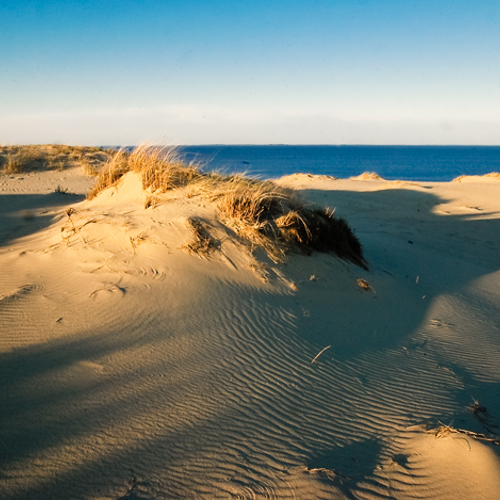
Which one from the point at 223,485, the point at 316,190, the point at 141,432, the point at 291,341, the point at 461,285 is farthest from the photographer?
the point at 316,190

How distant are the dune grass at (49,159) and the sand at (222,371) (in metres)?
10.2

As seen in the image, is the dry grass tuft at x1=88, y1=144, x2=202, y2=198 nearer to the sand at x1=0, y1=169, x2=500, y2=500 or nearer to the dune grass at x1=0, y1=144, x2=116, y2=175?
the sand at x1=0, y1=169, x2=500, y2=500

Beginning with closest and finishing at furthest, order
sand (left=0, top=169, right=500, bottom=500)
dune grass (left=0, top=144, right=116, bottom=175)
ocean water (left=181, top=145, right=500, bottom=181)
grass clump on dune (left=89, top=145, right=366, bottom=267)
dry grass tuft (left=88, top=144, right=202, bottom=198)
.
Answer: sand (left=0, top=169, right=500, bottom=500), grass clump on dune (left=89, top=145, right=366, bottom=267), dry grass tuft (left=88, top=144, right=202, bottom=198), ocean water (left=181, top=145, right=500, bottom=181), dune grass (left=0, top=144, right=116, bottom=175)

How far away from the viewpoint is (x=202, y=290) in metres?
5.18

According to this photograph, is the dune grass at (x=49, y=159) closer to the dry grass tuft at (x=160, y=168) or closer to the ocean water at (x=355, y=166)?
the ocean water at (x=355, y=166)

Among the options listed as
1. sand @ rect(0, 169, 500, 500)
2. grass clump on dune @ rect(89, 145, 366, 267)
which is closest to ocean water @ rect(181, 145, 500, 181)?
grass clump on dune @ rect(89, 145, 366, 267)

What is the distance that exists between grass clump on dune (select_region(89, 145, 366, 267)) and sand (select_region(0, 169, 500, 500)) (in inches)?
10.7

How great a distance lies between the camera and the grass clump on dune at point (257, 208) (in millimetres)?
6434

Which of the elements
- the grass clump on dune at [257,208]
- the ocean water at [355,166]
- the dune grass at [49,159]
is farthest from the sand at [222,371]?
the dune grass at [49,159]

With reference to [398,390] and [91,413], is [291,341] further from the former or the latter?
[91,413]

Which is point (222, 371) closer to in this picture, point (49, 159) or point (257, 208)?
point (257, 208)

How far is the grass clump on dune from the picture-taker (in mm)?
6434

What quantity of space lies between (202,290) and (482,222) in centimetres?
1160

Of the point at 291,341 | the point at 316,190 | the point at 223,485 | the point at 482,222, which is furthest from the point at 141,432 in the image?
the point at 316,190
